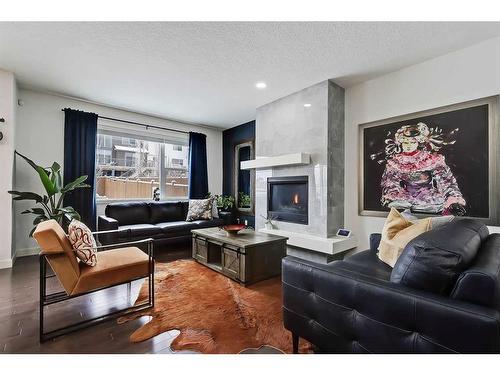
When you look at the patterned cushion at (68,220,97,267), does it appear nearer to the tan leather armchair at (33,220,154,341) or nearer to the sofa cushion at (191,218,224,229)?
the tan leather armchair at (33,220,154,341)

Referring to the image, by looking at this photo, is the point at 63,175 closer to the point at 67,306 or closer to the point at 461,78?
the point at 67,306

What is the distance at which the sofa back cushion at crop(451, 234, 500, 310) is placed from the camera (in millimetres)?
955

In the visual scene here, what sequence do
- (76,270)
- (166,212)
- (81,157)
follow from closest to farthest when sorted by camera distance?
(76,270), (81,157), (166,212)

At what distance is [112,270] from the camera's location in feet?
6.33

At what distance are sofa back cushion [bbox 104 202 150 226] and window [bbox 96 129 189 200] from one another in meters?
0.52

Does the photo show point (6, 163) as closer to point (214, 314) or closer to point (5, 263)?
point (5, 263)

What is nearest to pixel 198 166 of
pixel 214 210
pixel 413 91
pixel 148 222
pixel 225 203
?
pixel 225 203

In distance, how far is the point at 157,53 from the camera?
2.67 m

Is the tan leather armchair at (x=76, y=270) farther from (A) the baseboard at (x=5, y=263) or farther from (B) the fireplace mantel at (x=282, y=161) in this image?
(B) the fireplace mantel at (x=282, y=161)

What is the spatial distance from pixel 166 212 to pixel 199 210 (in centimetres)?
64

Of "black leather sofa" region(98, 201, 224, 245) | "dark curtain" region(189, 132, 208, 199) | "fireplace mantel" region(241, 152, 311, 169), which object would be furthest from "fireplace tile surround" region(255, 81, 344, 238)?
"dark curtain" region(189, 132, 208, 199)

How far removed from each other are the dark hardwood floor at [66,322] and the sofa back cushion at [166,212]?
6.52ft
